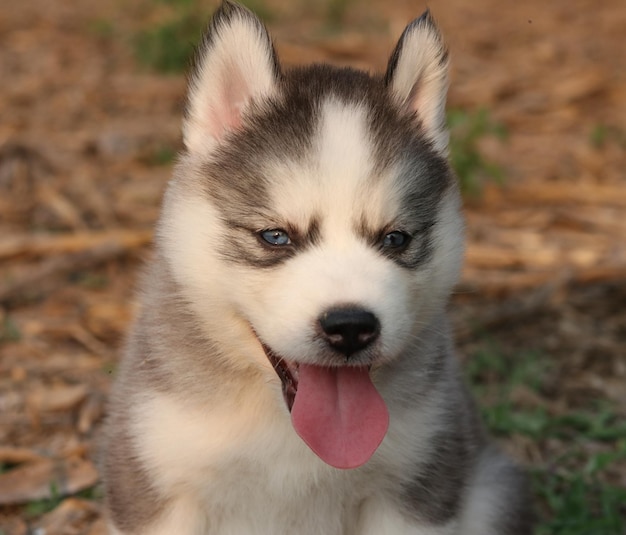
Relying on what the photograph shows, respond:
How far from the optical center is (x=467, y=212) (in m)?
6.93

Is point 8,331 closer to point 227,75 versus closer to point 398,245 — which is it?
point 227,75

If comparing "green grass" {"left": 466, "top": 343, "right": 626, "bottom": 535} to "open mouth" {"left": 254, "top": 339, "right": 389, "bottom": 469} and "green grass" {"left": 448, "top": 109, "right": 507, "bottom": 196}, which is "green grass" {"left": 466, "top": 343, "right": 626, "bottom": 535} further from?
"green grass" {"left": 448, "top": 109, "right": 507, "bottom": 196}

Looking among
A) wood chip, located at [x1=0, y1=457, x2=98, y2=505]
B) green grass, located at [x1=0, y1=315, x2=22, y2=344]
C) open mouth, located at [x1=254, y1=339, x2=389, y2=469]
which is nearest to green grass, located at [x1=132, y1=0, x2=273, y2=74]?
green grass, located at [x1=0, y1=315, x2=22, y2=344]

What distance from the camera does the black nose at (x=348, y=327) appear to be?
2744mm

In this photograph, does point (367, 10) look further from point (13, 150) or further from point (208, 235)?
point (208, 235)

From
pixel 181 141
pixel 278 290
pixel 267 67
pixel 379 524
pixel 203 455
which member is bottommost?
pixel 379 524

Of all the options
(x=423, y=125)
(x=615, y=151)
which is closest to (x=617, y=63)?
(x=615, y=151)

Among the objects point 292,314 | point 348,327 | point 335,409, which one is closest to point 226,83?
point 292,314

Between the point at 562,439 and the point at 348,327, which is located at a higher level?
the point at 348,327

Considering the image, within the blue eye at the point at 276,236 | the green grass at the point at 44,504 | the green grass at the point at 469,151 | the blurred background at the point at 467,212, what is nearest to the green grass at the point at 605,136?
the blurred background at the point at 467,212

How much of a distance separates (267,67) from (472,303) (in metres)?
3.00

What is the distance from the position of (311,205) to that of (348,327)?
41 cm

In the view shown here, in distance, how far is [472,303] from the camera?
5.92 m

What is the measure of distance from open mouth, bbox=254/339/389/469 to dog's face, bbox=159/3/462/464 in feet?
0.06
